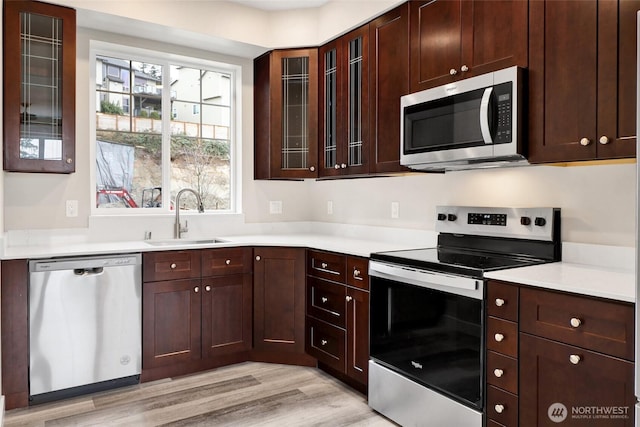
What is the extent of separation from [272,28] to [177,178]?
145 cm

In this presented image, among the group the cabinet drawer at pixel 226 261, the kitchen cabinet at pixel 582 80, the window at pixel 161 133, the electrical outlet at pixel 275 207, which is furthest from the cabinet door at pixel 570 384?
the window at pixel 161 133

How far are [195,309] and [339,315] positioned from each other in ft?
3.27

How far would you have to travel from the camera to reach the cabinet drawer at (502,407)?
1856 millimetres

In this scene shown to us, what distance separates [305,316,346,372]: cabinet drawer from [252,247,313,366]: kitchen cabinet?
0.26 ft

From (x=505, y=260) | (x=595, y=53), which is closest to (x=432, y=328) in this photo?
(x=505, y=260)

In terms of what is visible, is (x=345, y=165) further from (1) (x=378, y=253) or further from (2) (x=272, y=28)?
(2) (x=272, y=28)

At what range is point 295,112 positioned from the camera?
12.0 ft

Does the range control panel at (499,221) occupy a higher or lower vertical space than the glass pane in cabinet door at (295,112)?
lower

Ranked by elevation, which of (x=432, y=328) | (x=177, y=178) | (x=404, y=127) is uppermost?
(x=404, y=127)

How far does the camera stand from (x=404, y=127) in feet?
8.90

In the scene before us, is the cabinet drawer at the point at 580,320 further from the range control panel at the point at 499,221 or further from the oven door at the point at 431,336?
the range control panel at the point at 499,221

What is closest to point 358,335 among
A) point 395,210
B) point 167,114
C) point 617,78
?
point 395,210

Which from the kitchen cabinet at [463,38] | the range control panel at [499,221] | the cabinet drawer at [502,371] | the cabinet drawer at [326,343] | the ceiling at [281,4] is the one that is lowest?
the cabinet drawer at [326,343]

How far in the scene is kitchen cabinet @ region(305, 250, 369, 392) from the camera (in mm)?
2713
